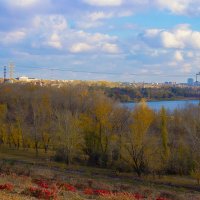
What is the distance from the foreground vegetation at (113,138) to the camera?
43062 millimetres

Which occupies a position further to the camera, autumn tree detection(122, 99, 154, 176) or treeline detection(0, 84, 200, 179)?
treeline detection(0, 84, 200, 179)

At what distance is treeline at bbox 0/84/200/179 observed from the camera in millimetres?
43031

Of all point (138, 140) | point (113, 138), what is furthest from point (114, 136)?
point (138, 140)

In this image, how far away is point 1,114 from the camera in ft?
204

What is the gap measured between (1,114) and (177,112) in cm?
2761

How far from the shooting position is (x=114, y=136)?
49188 mm

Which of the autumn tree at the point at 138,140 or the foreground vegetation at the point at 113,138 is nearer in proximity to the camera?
the autumn tree at the point at 138,140

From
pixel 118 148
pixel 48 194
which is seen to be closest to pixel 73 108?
pixel 118 148

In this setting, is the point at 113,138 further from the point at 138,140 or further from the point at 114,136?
the point at 138,140

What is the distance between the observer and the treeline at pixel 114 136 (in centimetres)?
4303

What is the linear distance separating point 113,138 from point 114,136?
0.28m

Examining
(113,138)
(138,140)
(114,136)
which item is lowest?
(113,138)

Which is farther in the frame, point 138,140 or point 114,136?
point 114,136

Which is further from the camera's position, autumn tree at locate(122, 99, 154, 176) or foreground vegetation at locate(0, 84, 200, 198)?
foreground vegetation at locate(0, 84, 200, 198)
